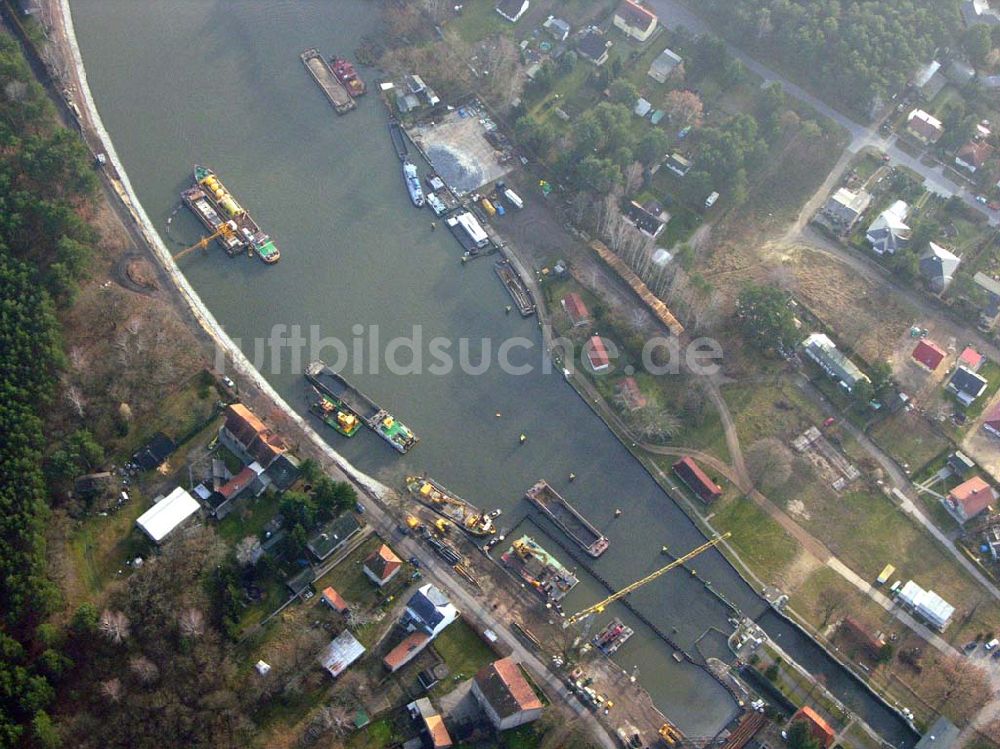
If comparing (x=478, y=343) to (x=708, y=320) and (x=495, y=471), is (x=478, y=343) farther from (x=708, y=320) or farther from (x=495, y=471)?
(x=708, y=320)

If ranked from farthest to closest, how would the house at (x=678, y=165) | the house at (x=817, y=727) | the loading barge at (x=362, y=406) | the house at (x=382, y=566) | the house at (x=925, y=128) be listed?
the house at (x=925, y=128) → the house at (x=678, y=165) → the loading barge at (x=362, y=406) → the house at (x=382, y=566) → the house at (x=817, y=727)

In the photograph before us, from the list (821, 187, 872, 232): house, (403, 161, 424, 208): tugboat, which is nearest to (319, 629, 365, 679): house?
(403, 161, 424, 208): tugboat

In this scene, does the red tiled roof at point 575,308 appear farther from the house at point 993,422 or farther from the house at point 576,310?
the house at point 993,422

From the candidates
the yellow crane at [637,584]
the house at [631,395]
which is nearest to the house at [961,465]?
the yellow crane at [637,584]

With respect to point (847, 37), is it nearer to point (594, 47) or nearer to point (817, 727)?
point (594, 47)

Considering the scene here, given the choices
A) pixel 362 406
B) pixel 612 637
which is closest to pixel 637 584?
pixel 612 637

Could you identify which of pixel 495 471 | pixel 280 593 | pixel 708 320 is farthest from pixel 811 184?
pixel 280 593
